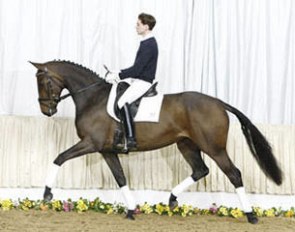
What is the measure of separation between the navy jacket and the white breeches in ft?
0.17

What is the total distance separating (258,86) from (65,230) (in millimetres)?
2701

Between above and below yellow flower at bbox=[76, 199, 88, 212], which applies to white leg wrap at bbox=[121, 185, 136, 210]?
above

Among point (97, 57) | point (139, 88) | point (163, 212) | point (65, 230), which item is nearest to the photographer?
point (65, 230)

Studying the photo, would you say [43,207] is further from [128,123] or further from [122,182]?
[128,123]

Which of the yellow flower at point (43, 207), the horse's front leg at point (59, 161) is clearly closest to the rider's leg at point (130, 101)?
the horse's front leg at point (59, 161)

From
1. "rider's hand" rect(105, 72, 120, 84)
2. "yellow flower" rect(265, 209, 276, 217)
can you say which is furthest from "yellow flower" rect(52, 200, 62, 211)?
"yellow flower" rect(265, 209, 276, 217)

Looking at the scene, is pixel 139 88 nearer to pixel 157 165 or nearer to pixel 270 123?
pixel 157 165

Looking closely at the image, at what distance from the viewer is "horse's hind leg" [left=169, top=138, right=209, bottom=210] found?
540cm

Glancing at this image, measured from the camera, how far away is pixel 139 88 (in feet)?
16.8

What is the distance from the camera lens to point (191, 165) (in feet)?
18.0

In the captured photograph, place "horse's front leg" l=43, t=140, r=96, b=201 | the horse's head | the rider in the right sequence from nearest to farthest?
"horse's front leg" l=43, t=140, r=96, b=201 → the rider → the horse's head

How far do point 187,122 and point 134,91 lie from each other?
56cm

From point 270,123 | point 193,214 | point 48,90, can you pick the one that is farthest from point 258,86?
point 48,90

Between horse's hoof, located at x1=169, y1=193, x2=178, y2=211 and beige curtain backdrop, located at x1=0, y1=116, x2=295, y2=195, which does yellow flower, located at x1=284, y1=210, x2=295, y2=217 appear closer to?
beige curtain backdrop, located at x1=0, y1=116, x2=295, y2=195
